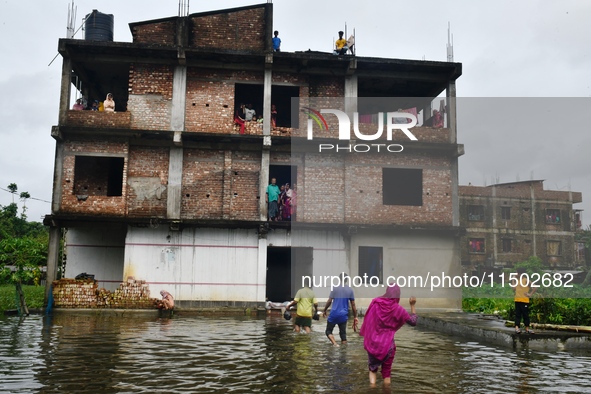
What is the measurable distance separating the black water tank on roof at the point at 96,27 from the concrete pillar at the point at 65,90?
2150 mm

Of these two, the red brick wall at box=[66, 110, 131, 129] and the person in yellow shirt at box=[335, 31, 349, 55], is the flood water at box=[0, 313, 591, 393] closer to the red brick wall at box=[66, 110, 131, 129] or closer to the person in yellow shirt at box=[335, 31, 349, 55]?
the red brick wall at box=[66, 110, 131, 129]

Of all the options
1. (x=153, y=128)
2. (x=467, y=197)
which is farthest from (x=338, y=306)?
(x=467, y=197)

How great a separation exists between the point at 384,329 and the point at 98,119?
683 inches

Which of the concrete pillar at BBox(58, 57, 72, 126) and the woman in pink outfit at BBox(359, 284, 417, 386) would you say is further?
the concrete pillar at BBox(58, 57, 72, 126)

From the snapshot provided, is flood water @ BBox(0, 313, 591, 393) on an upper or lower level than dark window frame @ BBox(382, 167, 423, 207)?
lower

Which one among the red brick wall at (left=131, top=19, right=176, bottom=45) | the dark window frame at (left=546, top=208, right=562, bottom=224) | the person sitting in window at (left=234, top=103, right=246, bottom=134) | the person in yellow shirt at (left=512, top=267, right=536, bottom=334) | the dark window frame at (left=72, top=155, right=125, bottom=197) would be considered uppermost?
the red brick wall at (left=131, top=19, right=176, bottom=45)

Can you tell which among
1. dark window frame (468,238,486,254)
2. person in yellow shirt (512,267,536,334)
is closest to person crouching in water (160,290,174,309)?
person in yellow shirt (512,267,536,334)

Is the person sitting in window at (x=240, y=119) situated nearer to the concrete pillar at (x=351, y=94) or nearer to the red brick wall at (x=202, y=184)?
the red brick wall at (x=202, y=184)

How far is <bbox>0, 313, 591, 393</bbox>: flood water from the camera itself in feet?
25.2

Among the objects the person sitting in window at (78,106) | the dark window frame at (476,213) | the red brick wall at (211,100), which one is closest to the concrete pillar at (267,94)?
the red brick wall at (211,100)

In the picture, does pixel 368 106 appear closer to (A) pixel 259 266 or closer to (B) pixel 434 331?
(A) pixel 259 266

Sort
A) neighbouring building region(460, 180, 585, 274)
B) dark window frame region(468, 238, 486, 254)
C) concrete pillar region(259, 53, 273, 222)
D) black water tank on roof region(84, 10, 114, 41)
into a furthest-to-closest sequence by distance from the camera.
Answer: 1. dark window frame region(468, 238, 486, 254)
2. neighbouring building region(460, 180, 585, 274)
3. black water tank on roof region(84, 10, 114, 41)
4. concrete pillar region(259, 53, 273, 222)

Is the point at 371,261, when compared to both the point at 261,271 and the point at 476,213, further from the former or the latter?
the point at 476,213

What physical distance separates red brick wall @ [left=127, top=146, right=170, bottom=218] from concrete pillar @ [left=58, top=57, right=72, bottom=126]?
279 cm
